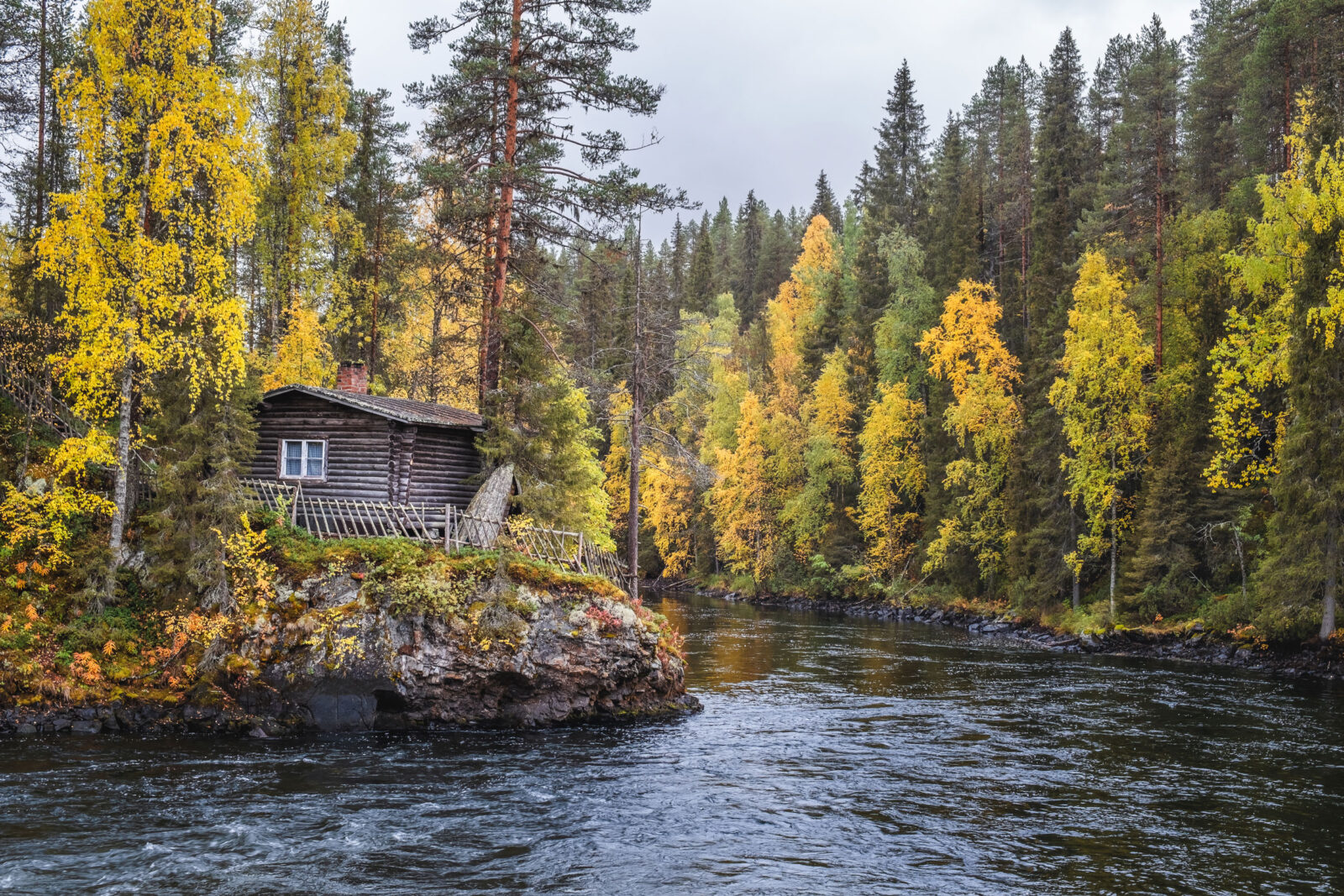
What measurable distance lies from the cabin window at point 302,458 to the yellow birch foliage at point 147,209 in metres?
4.63

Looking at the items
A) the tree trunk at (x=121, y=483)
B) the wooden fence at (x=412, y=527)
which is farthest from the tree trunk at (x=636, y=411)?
the tree trunk at (x=121, y=483)

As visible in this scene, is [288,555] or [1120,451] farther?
[1120,451]

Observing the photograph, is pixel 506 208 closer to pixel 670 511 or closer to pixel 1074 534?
pixel 1074 534

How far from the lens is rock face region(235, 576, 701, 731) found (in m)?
17.5

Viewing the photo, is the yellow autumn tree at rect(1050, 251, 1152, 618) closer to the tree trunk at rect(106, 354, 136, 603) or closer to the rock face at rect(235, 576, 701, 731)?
the rock face at rect(235, 576, 701, 731)

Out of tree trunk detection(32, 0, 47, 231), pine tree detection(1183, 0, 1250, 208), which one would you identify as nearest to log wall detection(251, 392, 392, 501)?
tree trunk detection(32, 0, 47, 231)

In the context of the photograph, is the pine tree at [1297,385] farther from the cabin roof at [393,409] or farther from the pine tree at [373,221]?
the pine tree at [373,221]

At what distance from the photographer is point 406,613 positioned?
18.2 m

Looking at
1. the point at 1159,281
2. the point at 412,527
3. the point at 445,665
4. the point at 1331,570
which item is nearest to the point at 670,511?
the point at 1159,281

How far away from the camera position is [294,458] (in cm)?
2455

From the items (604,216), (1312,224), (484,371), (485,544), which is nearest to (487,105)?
(604,216)

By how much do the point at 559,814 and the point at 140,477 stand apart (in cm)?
1380

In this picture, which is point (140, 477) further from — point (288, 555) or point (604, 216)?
point (604, 216)

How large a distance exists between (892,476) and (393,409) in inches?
1181
